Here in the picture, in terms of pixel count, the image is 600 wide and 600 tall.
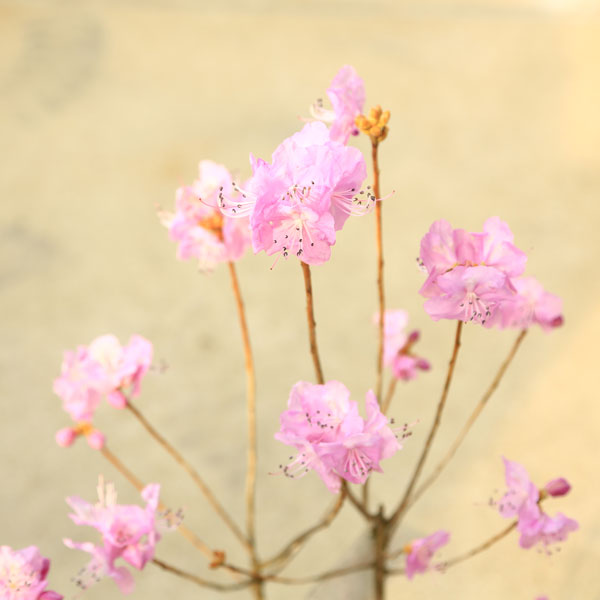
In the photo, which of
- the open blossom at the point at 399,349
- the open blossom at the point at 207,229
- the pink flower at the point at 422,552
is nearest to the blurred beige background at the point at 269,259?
the pink flower at the point at 422,552

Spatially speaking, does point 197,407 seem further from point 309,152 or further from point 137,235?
point 309,152

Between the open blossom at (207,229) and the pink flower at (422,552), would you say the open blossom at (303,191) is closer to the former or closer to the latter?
the open blossom at (207,229)

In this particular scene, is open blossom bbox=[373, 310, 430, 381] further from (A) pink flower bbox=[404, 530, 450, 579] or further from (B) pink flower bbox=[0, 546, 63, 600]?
(B) pink flower bbox=[0, 546, 63, 600]

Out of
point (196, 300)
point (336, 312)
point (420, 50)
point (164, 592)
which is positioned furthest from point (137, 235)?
point (420, 50)

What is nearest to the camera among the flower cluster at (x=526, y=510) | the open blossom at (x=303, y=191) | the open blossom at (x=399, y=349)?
the open blossom at (x=303, y=191)

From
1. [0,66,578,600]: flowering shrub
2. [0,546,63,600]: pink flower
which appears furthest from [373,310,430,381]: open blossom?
[0,546,63,600]: pink flower
